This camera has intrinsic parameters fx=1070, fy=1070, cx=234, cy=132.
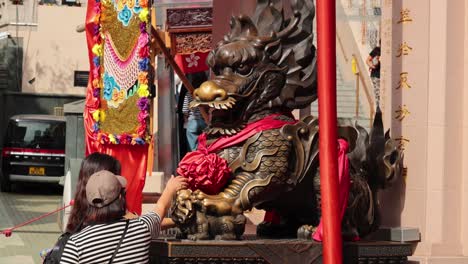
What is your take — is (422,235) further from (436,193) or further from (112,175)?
(112,175)

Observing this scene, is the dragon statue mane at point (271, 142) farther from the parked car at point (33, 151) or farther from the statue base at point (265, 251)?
the parked car at point (33, 151)

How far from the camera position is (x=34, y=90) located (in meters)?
28.8

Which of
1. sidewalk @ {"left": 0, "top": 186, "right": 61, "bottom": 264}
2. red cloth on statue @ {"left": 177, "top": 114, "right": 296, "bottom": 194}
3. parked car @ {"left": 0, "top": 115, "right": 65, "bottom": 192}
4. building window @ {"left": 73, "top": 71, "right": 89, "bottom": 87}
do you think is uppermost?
building window @ {"left": 73, "top": 71, "right": 89, "bottom": 87}

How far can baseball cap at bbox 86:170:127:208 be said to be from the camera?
4.66 meters

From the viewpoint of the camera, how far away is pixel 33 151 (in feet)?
69.9

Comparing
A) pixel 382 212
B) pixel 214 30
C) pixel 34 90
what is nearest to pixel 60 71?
pixel 34 90

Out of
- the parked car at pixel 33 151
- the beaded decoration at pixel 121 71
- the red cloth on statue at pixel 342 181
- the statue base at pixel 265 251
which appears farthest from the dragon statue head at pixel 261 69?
the parked car at pixel 33 151

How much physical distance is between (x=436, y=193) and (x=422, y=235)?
0.24 m

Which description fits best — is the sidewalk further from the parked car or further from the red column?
the red column

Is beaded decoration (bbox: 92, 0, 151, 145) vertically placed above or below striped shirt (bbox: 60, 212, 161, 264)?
above

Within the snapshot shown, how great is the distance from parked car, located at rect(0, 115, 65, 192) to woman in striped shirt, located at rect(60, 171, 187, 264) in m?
15.9

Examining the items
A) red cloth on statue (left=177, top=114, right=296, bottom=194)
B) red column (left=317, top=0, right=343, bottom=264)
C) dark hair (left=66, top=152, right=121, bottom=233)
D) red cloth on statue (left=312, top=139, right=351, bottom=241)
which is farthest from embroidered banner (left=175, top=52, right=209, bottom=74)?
red column (left=317, top=0, right=343, bottom=264)

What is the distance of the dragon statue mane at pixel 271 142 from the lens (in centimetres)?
528

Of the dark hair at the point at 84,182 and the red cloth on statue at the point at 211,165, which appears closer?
the dark hair at the point at 84,182
